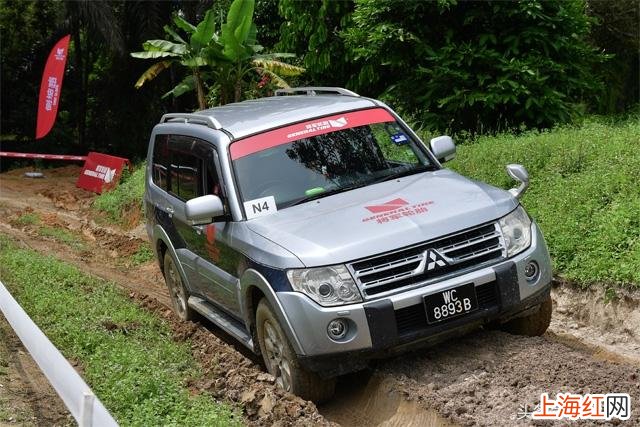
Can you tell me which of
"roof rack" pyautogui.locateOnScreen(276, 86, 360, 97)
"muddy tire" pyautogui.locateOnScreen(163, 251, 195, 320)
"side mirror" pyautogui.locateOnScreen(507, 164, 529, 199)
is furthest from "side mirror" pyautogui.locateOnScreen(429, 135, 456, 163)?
"muddy tire" pyautogui.locateOnScreen(163, 251, 195, 320)

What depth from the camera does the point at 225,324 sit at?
7.23 m

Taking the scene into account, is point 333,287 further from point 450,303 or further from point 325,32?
point 325,32

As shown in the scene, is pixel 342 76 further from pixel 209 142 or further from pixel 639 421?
pixel 639 421

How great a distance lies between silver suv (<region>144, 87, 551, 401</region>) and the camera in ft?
18.6

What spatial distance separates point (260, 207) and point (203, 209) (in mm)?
441

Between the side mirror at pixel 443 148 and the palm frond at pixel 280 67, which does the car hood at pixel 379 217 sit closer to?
the side mirror at pixel 443 148

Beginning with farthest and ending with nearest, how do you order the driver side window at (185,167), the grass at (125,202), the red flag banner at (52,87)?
1. the red flag banner at (52,87)
2. the grass at (125,202)
3. the driver side window at (185,167)

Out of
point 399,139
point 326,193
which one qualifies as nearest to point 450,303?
point 326,193

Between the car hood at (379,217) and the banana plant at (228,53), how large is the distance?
10.6 m

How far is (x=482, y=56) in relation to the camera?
1277 centimetres

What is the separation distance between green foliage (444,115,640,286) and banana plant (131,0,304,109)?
267 inches

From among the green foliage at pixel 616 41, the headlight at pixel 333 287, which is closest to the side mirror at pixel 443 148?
the headlight at pixel 333 287

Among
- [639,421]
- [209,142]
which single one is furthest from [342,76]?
[639,421]

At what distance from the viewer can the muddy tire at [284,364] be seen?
5.90m
